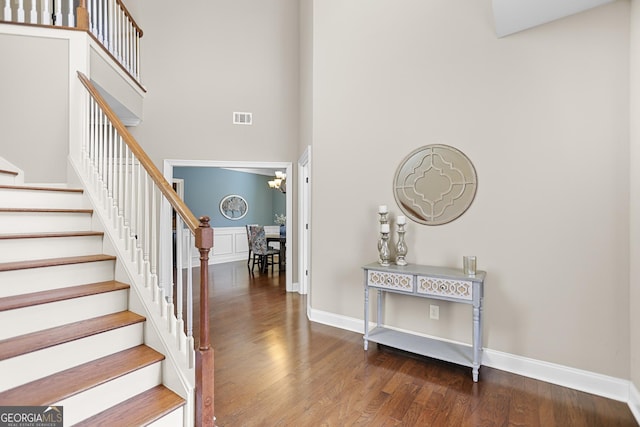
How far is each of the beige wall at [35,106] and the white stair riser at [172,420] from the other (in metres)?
2.48

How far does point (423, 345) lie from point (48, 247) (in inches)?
117

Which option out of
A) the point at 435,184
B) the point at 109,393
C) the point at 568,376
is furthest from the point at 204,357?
the point at 568,376

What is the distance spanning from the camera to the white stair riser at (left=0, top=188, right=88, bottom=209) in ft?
7.68

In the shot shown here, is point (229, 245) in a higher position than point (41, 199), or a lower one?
lower

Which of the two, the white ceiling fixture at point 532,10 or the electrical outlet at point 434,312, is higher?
the white ceiling fixture at point 532,10

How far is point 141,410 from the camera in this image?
1.66m

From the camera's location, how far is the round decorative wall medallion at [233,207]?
8.35 m

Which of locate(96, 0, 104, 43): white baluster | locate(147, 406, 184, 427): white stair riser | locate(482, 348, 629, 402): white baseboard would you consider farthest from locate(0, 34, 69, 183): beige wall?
locate(482, 348, 629, 402): white baseboard

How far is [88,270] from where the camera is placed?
2.19 m

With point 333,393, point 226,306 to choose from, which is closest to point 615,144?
point 333,393

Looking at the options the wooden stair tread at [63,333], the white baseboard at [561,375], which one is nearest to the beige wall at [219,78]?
the wooden stair tread at [63,333]

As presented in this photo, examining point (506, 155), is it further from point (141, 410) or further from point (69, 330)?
point (69, 330)

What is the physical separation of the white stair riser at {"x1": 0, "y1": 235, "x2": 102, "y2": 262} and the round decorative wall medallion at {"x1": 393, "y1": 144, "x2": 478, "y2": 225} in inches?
104

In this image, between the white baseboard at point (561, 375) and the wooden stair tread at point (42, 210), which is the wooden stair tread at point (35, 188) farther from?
the white baseboard at point (561, 375)
